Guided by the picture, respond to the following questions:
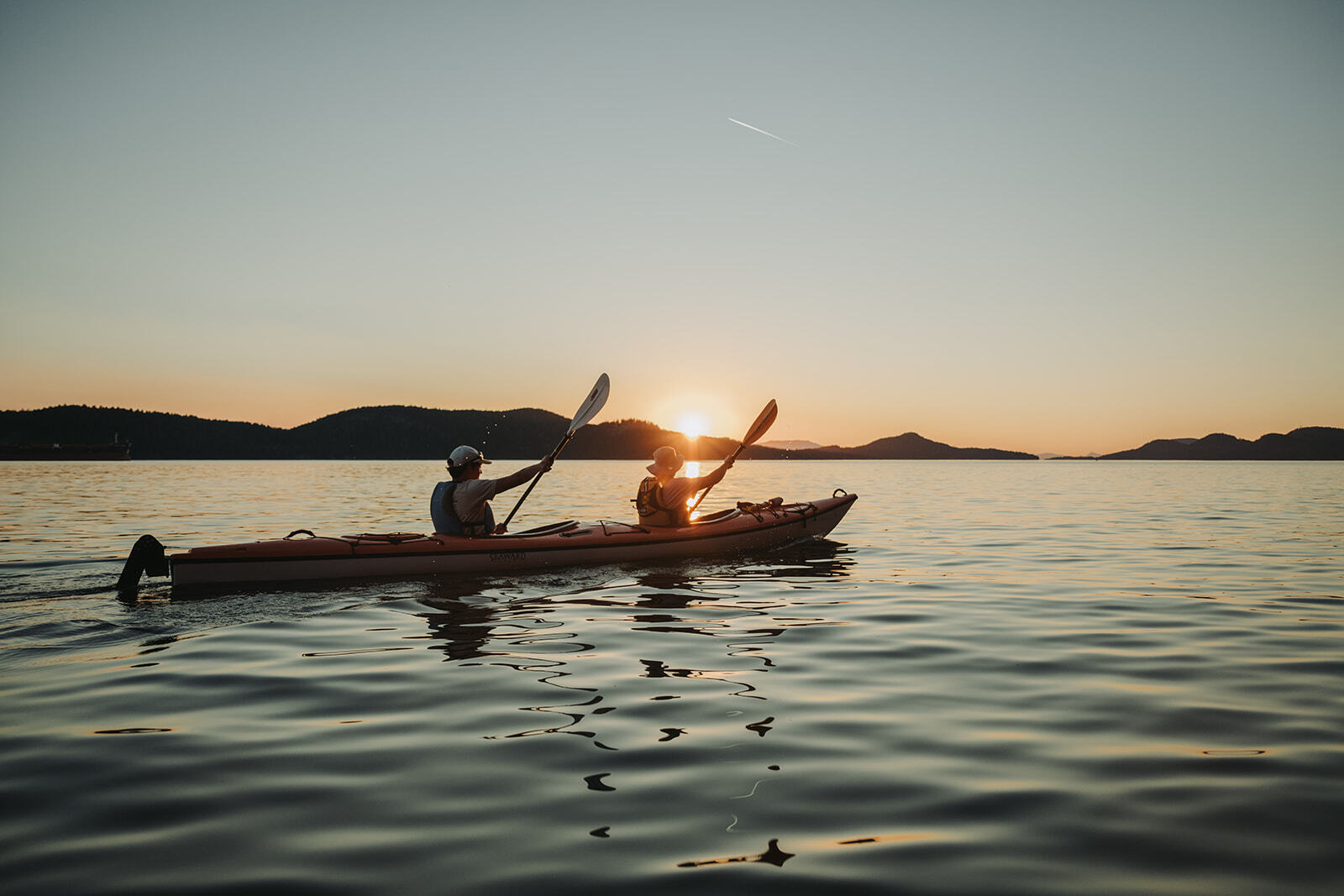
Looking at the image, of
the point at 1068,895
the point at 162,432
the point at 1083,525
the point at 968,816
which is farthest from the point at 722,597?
the point at 162,432

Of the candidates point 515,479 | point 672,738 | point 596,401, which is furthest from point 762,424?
point 672,738

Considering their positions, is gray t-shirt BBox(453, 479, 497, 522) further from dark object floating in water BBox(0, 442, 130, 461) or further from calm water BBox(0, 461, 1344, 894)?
dark object floating in water BBox(0, 442, 130, 461)

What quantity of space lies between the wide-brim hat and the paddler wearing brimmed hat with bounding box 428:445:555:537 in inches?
73.3

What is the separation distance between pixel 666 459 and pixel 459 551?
11.1 ft

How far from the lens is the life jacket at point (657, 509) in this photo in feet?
41.0

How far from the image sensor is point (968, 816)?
3.54 meters

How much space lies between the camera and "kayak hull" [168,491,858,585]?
9562 mm

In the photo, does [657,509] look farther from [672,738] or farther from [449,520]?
[672,738]

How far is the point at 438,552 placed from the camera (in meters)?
10.5

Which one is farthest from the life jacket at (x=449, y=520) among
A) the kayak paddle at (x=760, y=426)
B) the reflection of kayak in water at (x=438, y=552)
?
the kayak paddle at (x=760, y=426)

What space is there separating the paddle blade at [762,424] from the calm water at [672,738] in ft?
17.6

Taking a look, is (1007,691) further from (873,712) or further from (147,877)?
(147,877)

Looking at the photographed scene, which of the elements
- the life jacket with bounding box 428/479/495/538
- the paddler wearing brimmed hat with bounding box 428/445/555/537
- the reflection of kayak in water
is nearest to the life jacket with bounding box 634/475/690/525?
the reflection of kayak in water

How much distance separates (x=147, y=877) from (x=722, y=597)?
23.4 ft
